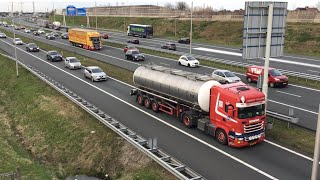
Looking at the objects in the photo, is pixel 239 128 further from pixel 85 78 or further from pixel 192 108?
pixel 85 78

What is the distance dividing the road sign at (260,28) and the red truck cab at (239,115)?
13.7 ft

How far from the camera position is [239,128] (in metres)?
19.3

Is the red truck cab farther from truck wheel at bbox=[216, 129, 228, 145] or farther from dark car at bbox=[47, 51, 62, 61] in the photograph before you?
dark car at bbox=[47, 51, 62, 61]

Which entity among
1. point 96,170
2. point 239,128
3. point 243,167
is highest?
point 239,128

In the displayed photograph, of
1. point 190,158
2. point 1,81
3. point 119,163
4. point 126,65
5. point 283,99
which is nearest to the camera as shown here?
point 190,158

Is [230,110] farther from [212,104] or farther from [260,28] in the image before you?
[260,28]

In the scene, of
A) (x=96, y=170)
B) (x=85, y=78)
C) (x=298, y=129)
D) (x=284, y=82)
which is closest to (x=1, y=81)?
(x=85, y=78)

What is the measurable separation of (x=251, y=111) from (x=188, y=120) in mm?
5130

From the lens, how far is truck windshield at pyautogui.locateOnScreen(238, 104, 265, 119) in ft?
63.6

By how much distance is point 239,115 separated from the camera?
19.3 meters

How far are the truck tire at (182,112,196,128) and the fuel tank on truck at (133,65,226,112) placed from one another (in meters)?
0.75

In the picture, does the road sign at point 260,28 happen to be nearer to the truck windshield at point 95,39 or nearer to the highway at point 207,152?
the highway at point 207,152

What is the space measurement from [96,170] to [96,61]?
120ft

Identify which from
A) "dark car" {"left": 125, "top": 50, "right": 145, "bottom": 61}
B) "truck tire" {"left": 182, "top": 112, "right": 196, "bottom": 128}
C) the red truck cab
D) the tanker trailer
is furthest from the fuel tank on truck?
"dark car" {"left": 125, "top": 50, "right": 145, "bottom": 61}
